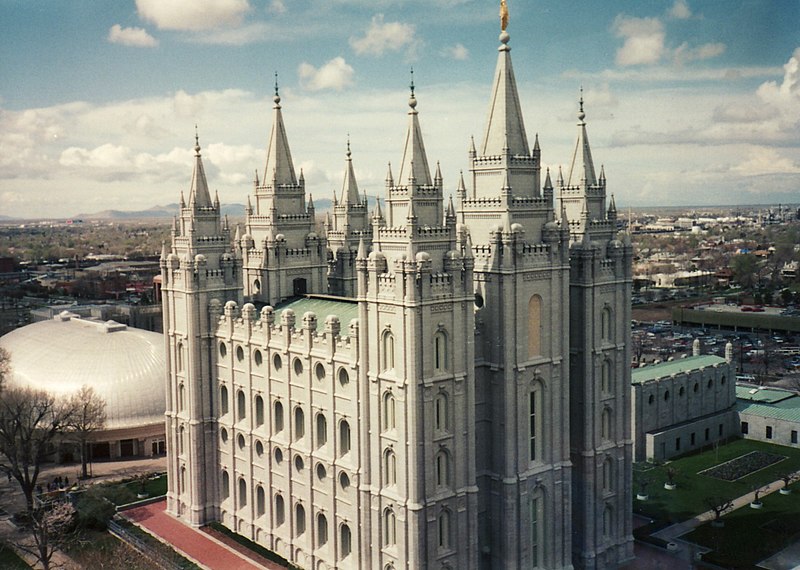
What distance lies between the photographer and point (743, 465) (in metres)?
71.3

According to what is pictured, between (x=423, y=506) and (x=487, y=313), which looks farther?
(x=487, y=313)

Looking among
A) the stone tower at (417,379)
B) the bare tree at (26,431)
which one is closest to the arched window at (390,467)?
the stone tower at (417,379)

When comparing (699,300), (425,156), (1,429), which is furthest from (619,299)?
(699,300)

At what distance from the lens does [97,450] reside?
75.3 m

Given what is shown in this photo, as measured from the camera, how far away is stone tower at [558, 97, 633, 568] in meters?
51.4

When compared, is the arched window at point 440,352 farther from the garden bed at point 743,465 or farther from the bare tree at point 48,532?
the garden bed at point 743,465

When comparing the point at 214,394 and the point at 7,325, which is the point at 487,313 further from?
the point at 7,325

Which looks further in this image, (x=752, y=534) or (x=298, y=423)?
(x=752, y=534)

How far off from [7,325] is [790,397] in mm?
98465

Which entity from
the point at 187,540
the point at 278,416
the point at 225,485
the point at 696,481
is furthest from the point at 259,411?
the point at 696,481

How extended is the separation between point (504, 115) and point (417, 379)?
54.1 feet

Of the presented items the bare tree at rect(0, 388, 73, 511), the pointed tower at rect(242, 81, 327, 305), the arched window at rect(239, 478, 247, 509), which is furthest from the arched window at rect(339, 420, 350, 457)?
the bare tree at rect(0, 388, 73, 511)

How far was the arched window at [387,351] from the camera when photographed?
4344cm

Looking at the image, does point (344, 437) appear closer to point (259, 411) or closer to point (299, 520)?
point (299, 520)
